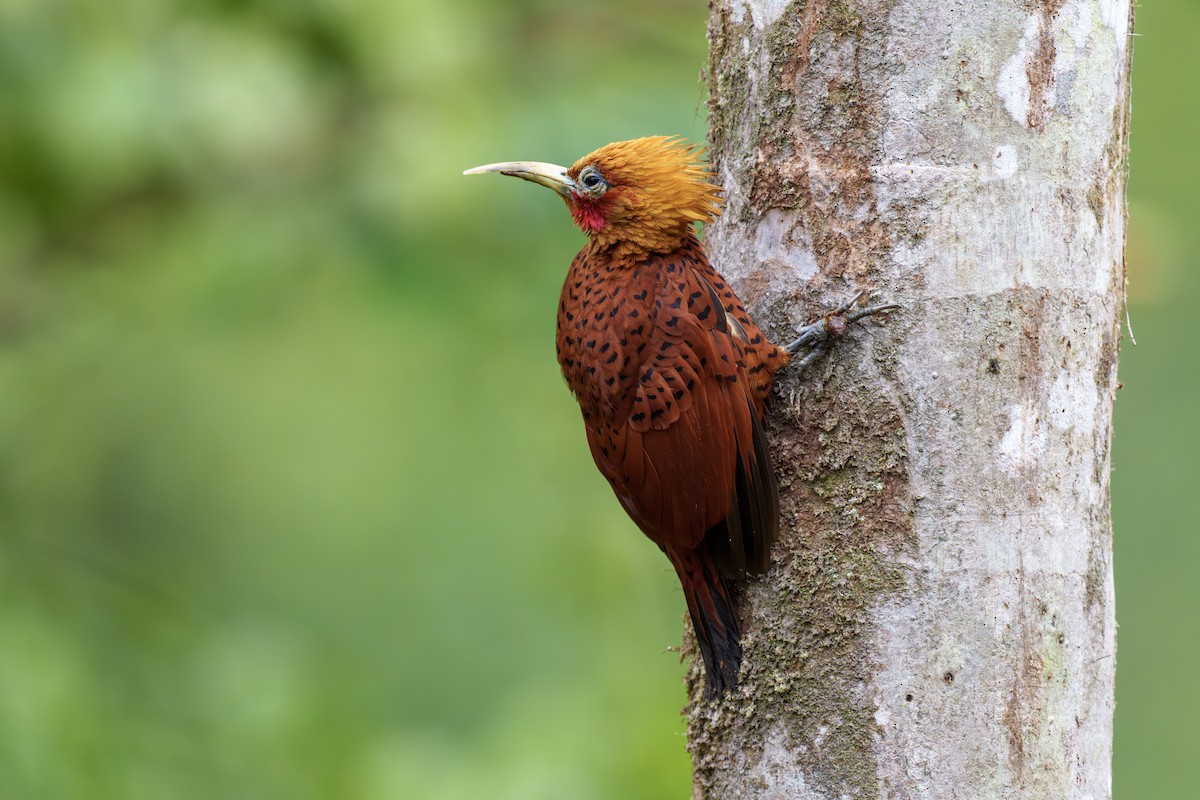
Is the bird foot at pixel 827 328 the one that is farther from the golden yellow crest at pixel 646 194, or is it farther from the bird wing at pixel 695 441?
the golden yellow crest at pixel 646 194

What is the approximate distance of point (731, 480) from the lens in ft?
8.02

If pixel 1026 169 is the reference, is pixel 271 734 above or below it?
below

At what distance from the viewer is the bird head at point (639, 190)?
262cm

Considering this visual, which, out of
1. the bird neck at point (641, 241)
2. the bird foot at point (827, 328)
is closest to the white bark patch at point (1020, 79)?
the bird foot at point (827, 328)

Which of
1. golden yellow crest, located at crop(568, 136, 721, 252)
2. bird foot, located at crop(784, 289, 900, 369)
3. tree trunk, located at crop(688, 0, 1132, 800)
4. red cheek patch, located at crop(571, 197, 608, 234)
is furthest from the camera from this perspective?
red cheek patch, located at crop(571, 197, 608, 234)

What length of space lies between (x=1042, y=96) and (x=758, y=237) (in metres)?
0.58

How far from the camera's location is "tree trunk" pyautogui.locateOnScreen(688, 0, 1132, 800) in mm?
2145

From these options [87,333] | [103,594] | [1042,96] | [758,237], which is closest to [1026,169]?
[1042,96]

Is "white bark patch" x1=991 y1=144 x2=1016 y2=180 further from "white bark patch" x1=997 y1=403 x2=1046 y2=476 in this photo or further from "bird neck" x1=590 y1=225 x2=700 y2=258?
"bird neck" x1=590 y1=225 x2=700 y2=258

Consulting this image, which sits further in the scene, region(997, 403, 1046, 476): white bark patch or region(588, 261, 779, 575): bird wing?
region(588, 261, 779, 575): bird wing

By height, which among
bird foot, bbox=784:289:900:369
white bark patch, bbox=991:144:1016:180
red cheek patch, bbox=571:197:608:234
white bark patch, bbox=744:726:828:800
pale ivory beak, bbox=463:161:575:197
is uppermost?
pale ivory beak, bbox=463:161:575:197

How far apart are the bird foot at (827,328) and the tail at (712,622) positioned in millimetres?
447

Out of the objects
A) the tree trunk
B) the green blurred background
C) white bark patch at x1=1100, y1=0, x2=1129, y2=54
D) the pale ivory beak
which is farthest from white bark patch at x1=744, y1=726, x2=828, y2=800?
white bark patch at x1=1100, y1=0, x2=1129, y2=54

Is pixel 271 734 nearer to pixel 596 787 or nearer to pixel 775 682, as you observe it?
pixel 596 787
